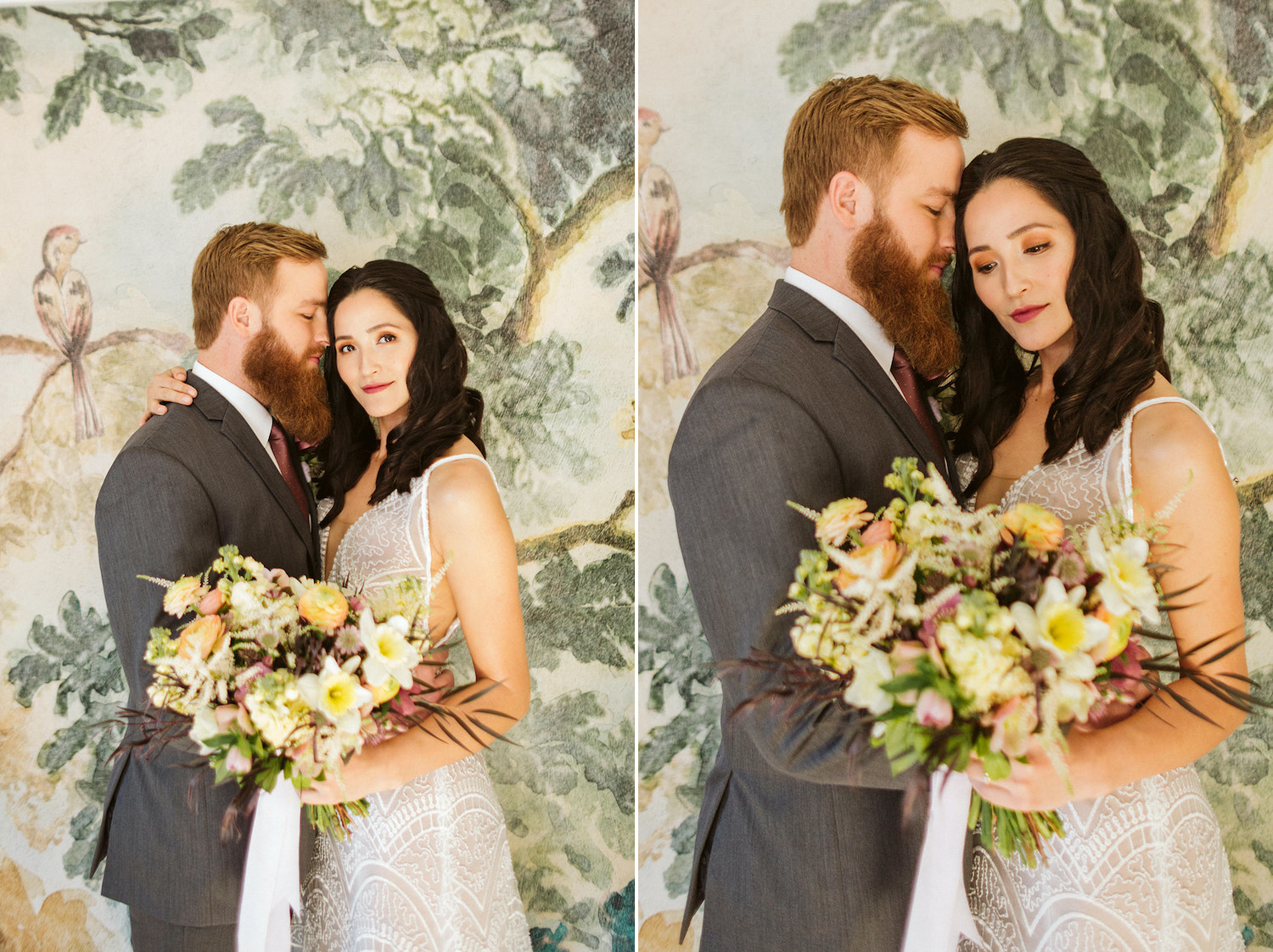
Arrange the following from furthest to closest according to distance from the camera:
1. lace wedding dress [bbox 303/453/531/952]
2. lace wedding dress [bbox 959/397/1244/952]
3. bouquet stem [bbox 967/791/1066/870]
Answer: lace wedding dress [bbox 303/453/531/952]
lace wedding dress [bbox 959/397/1244/952]
bouquet stem [bbox 967/791/1066/870]

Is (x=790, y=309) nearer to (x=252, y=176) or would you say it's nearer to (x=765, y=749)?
(x=765, y=749)

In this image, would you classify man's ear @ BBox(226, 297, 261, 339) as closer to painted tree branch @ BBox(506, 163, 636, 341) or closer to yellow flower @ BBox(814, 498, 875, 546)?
painted tree branch @ BBox(506, 163, 636, 341)

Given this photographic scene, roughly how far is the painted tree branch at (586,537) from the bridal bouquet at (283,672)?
96 centimetres

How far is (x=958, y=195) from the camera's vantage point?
2.27 m

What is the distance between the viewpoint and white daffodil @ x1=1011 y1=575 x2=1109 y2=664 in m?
1.38

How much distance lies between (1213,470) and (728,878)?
53.2 inches

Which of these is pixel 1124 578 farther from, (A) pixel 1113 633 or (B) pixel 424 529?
(B) pixel 424 529

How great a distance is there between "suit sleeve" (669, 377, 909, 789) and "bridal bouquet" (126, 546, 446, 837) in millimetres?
653

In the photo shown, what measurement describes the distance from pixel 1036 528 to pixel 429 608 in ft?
4.95

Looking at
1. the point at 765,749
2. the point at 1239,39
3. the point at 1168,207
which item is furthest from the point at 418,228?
the point at 1239,39

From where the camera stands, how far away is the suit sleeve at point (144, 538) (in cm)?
220

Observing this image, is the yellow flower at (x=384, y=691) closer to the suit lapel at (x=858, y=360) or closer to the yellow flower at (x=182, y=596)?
the yellow flower at (x=182, y=596)

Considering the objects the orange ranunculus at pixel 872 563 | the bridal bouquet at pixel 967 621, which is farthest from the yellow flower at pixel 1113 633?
the orange ranunculus at pixel 872 563

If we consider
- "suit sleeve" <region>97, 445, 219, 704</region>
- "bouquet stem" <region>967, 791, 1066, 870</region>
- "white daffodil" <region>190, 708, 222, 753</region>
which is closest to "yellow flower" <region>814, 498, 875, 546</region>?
"bouquet stem" <region>967, 791, 1066, 870</region>
